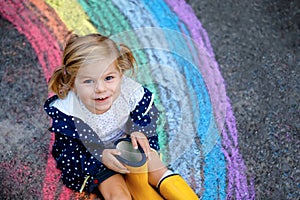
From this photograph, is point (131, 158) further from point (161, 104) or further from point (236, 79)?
point (236, 79)

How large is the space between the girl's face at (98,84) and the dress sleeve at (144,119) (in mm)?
115

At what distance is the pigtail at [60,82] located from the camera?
1.79 meters

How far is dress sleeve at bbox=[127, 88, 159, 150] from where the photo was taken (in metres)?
1.87

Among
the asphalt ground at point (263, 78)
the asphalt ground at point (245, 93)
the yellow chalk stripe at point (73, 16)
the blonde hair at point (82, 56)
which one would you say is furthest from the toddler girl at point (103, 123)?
the yellow chalk stripe at point (73, 16)

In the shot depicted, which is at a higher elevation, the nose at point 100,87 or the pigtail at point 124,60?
the pigtail at point 124,60

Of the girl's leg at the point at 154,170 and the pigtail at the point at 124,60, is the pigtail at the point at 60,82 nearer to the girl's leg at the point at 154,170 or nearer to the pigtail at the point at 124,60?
the pigtail at the point at 124,60

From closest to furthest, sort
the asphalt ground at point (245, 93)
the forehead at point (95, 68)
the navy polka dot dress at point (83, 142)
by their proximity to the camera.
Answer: the forehead at point (95, 68)
the navy polka dot dress at point (83, 142)
the asphalt ground at point (245, 93)

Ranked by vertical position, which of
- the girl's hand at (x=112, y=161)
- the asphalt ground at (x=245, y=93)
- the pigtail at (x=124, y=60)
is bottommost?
the asphalt ground at (x=245, y=93)

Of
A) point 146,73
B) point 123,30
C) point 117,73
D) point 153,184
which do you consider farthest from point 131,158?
point 123,30

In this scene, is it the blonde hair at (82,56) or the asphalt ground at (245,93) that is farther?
the asphalt ground at (245,93)

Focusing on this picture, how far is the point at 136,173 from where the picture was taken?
182 centimetres

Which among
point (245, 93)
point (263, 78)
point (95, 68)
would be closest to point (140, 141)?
point (95, 68)

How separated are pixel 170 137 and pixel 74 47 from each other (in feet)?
2.01

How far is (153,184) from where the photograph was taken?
1.87 metres
